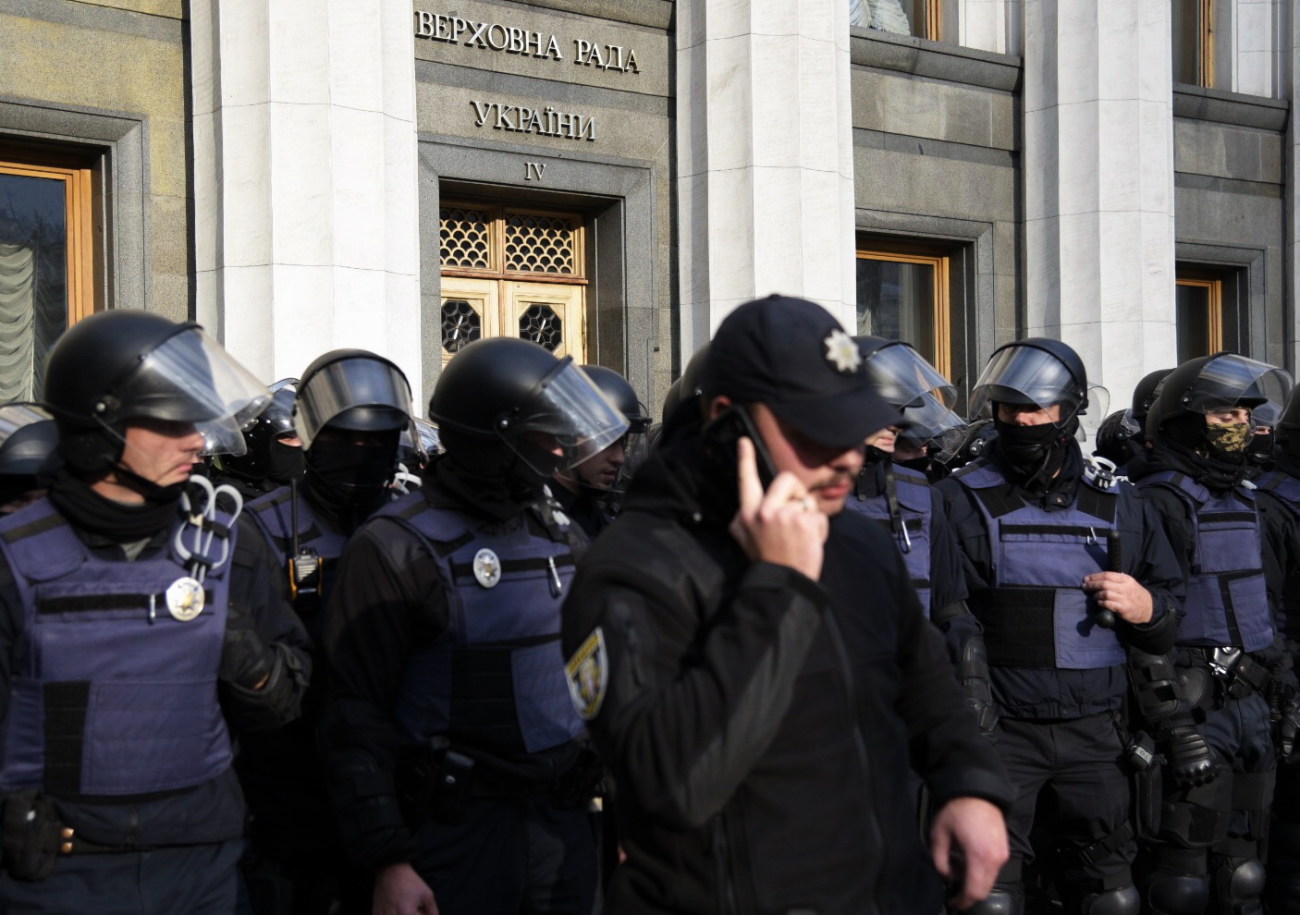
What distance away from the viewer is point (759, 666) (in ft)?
6.61

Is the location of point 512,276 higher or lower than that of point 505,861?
higher

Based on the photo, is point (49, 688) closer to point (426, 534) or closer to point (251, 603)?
point (251, 603)

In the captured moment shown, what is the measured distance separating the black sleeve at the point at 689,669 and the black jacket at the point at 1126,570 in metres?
3.03

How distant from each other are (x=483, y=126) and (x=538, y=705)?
6.89 metres

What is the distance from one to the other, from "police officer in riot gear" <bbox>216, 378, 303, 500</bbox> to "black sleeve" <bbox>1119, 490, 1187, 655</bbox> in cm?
290

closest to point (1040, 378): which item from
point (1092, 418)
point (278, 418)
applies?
point (278, 418)

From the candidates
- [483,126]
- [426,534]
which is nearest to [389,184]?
[483,126]

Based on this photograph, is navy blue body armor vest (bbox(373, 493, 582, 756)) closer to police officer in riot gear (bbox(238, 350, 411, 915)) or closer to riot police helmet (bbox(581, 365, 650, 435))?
police officer in riot gear (bbox(238, 350, 411, 915))

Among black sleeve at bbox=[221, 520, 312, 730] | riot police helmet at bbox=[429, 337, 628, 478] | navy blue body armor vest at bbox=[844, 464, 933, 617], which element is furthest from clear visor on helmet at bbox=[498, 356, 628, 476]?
navy blue body armor vest at bbox=[844, 464, 933, 617]

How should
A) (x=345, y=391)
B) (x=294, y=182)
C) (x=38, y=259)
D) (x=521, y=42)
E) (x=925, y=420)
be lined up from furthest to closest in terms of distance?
(x=521, y=42) < (x=38, y=259) < (x=294, y=182) < (x=925, y=420) < (x=345, y=391)

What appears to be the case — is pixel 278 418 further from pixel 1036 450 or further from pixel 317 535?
pixel 1036 450

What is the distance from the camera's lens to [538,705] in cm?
341

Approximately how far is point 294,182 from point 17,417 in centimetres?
363

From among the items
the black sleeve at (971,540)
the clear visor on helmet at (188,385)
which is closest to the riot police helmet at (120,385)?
the clear visor on helmet at (188,385)
